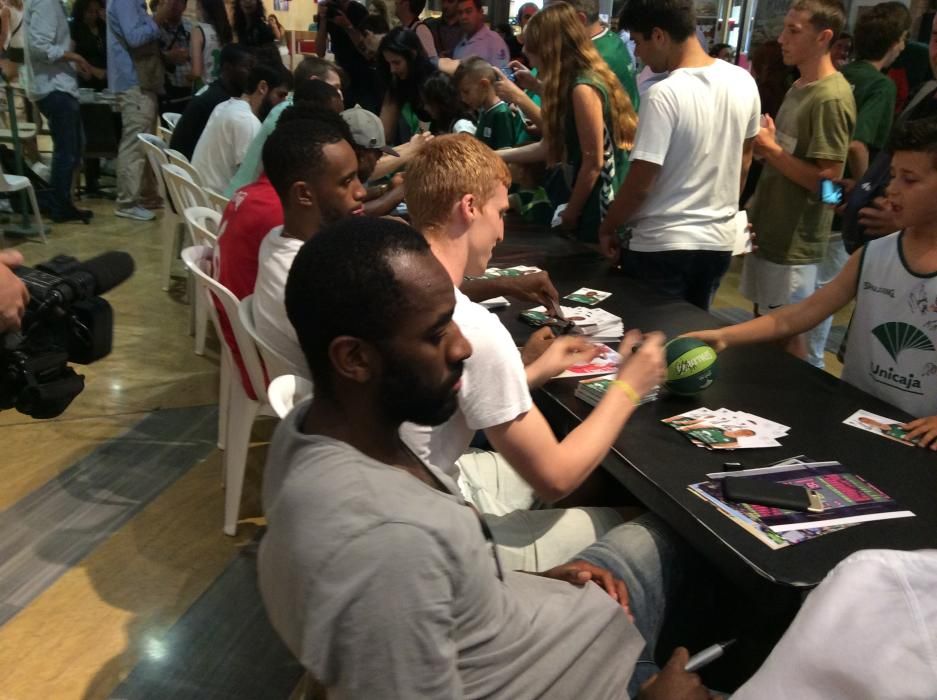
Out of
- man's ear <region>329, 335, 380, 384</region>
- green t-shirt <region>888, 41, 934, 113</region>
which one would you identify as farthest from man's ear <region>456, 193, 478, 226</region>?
green t-shirt <region>888, 41, 934, 113</region>

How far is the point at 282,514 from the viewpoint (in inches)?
37.8

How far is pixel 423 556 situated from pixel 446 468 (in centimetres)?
71

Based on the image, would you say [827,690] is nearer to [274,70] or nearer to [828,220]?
[828,220]

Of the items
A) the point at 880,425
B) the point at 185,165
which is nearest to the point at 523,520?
the point at 880,425

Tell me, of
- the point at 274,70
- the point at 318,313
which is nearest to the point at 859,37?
the point at 274,70

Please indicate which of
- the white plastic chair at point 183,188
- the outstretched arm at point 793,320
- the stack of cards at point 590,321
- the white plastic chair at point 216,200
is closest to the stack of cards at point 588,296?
the stack of cards at point 590,321

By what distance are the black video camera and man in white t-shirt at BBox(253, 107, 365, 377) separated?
0.59 m

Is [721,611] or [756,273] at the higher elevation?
[756,273]

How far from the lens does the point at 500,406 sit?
1455 mm

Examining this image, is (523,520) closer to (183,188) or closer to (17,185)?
(183,188)

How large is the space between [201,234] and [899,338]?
2481 millimetres

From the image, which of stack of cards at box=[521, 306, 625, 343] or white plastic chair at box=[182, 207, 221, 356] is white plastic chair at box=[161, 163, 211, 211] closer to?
white plastic chair at box=[182, 207, 221, 356]

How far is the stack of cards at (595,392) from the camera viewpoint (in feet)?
5.94

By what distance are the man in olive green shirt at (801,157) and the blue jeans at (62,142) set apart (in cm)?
502
